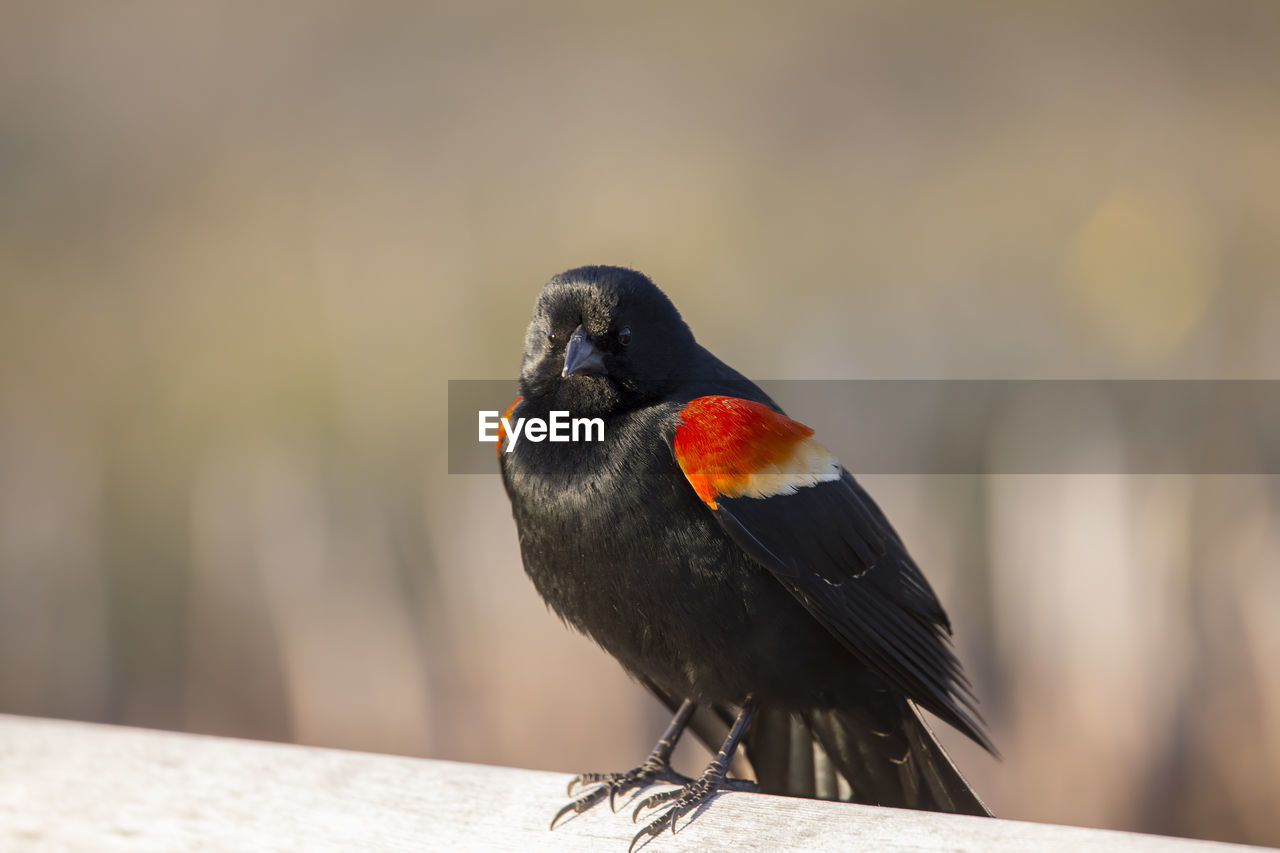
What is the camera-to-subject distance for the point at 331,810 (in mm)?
1473

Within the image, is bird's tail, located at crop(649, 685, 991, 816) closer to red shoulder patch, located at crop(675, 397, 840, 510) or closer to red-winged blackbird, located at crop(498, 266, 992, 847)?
red-winged blackbird, located at crop(498, 266, 992, 847)

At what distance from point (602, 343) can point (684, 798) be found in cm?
70

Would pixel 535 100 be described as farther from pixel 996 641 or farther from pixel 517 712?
pixel 996 641

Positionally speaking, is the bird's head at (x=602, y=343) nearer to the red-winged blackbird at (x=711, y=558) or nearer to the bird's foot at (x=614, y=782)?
the red-winged blackbird at (x=711, y=558)

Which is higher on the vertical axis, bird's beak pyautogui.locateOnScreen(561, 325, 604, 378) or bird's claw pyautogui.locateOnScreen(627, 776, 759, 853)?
bird's beak pyautogui.locateOnScreen(561, 325, 604, 378)

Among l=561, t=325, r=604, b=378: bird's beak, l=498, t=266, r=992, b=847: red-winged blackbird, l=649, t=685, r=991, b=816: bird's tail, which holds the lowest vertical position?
l=649, t=685, r=991, b=816: bird's tail

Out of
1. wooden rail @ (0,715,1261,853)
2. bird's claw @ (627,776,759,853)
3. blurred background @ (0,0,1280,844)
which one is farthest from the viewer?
blurred background @ (0,0,1280,844)

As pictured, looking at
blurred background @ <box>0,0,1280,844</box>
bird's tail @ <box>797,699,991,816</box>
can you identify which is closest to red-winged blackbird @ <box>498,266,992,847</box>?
bird's tail @ <box>797,699,991,816</box>

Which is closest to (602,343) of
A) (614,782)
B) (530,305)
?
(614,782)

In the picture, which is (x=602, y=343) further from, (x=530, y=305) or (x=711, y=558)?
(x=530, y=305)

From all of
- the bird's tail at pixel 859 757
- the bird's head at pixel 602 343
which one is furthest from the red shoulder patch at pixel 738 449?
the bird's tail at pixel 859 757

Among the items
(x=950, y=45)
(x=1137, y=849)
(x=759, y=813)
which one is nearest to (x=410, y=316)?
(x=950, y=45)

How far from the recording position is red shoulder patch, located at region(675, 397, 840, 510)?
143 cm
